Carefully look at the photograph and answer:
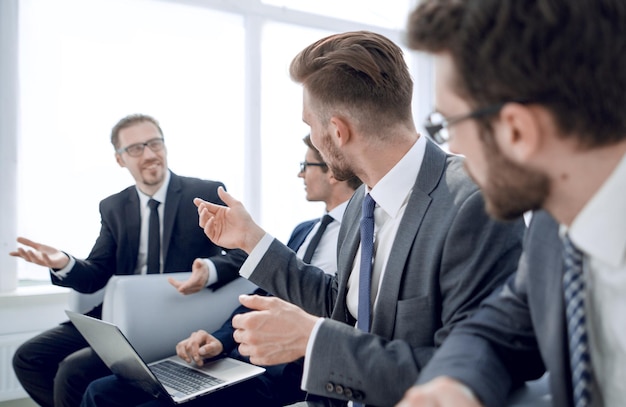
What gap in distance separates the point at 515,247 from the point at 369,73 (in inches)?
22.7

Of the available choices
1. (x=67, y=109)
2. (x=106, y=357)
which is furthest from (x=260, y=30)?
(x=106, y=357)

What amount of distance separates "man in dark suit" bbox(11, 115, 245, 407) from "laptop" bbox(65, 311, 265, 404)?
553 mm

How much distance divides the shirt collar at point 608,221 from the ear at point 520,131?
11cm

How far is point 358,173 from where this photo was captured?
1531 millimetres

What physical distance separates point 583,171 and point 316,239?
1.77 m

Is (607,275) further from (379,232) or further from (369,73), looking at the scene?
(369,73)

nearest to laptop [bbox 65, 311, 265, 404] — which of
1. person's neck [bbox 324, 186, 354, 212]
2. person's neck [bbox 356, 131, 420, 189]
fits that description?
person's neck [bbox 356, 131, 420, 189]

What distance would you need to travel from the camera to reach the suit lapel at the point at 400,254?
1250mm

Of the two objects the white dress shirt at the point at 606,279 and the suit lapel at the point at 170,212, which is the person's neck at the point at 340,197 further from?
the white dress shirt at the point at 606,279

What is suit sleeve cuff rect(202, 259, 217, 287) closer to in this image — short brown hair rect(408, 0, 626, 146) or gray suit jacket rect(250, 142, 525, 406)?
gray suit jacket rect(250, 142, 525, 406)

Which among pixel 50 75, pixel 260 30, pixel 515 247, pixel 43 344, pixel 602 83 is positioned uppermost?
pixel 260 30

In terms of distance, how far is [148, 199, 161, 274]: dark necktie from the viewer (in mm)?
2852

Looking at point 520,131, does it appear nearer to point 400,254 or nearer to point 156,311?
point 400,254

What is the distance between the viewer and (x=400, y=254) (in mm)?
1257
